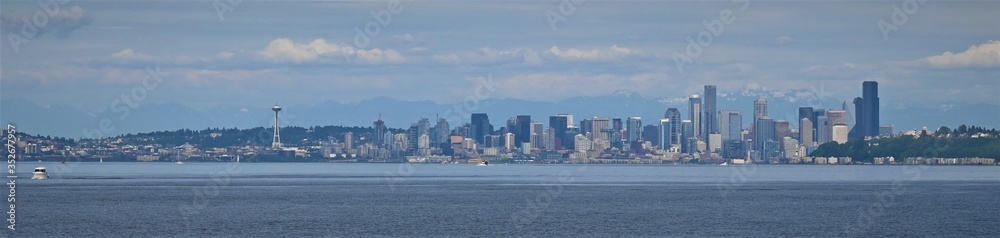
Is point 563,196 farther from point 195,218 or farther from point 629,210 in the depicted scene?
point 195,218

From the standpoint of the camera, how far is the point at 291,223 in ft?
326

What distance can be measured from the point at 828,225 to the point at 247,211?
47.8 metres

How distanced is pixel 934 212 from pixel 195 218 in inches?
2367

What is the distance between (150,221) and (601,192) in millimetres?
71470

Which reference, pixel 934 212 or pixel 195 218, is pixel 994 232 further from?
pixel 195 218

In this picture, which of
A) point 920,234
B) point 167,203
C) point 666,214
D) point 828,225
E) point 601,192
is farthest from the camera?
point 601,192

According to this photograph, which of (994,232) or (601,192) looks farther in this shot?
(601,192)

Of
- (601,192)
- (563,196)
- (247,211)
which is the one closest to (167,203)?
(247,211)

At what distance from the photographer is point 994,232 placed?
91.4 meters

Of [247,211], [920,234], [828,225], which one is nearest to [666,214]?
[828,225]

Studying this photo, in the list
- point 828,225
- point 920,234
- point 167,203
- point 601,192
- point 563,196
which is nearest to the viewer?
point 920,234

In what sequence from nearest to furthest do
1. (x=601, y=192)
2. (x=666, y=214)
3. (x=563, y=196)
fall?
(x=666, y=214)
(x=563, y=196)
(x=601, y=192)

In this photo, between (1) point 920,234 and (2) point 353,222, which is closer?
(1) point 920,234

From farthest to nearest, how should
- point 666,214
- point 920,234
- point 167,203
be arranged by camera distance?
point 167,203 < point 666,214 < point 920,234
